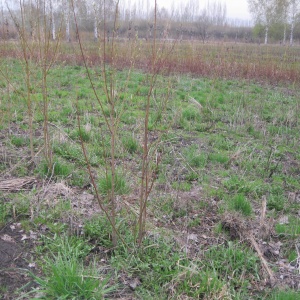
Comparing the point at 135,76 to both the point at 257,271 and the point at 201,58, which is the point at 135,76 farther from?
the point at 257,271

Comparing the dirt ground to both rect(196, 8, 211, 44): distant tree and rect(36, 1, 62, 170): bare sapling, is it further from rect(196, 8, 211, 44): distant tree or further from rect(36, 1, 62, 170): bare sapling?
rect(196, 8, 211, 44): distant tree

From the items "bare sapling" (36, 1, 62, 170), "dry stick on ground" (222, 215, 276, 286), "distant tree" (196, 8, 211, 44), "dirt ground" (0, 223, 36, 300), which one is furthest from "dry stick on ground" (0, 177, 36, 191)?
"distant tree" (196, 8, 211, 44)

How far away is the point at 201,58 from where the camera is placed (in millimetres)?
12422

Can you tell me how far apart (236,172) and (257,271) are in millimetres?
1986

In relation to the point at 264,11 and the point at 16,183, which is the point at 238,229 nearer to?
the point at 16,183

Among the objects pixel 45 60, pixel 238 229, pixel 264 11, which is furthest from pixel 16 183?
pixel 264 11

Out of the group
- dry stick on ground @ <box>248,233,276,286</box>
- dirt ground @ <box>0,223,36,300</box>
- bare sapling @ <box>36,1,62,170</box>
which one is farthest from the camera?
bare sapling @ <box>36,1,62,170</box>

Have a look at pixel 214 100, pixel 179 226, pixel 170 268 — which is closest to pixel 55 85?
pixel 214 100

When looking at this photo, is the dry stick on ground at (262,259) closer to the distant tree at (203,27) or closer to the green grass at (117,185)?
the green grass at (117,185)

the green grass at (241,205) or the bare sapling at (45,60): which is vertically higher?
the bare sapling at (45,60)

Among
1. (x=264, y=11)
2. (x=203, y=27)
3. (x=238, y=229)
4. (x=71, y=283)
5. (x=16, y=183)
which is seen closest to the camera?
(x=71, y=283)

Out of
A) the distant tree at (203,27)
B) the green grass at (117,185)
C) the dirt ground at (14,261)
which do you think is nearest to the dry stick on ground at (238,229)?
the green grass at (117,185)

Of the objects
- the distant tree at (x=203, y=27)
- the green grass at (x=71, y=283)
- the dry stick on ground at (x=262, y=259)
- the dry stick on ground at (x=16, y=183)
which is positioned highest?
the distant tree at (x=203, y=27)

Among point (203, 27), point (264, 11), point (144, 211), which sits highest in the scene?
point (264, 11)
